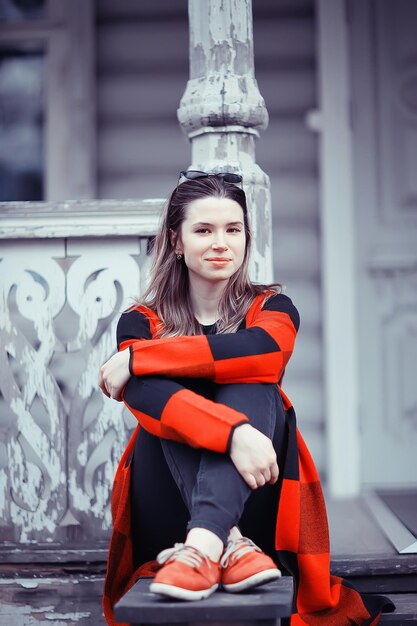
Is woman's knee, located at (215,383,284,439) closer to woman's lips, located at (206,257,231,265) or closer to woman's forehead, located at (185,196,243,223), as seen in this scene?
woman's lips, located at (206,257,231,265)

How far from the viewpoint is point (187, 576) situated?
5.45 feet

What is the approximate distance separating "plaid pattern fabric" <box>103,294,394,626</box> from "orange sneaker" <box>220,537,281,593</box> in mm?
221

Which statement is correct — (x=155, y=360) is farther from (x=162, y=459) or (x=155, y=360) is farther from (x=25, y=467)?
(x=25, y=467)

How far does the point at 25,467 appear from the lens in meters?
2.67

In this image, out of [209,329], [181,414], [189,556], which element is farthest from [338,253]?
[189,556]

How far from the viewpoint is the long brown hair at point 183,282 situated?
2238 mm

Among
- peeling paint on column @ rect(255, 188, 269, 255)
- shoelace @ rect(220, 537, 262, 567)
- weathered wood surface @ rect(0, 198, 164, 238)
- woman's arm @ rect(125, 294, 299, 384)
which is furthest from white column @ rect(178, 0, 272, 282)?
shoelace @ rect(220, 537, 262, 567)

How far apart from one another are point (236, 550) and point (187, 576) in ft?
0.57

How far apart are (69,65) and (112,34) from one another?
0.26 meters

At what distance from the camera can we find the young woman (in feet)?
6.03

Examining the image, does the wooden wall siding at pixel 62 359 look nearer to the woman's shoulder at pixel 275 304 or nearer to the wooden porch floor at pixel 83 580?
the wooden porch floor at pixel 83 580

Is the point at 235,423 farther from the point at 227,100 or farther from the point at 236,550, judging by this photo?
the point at 227,100

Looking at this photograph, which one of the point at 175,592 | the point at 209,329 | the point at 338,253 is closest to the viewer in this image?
the point at 175,592

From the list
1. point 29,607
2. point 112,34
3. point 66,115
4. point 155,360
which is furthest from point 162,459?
point 112,34
